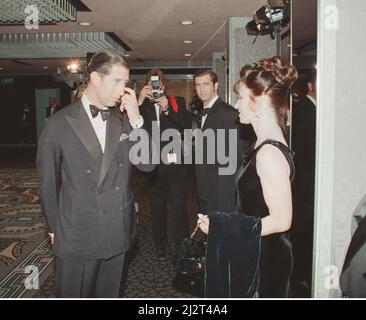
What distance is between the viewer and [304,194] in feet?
7.70

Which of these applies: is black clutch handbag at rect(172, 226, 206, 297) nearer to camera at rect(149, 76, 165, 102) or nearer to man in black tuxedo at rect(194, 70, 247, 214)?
man in black tuxedo at rect(194, 70, 247, 214)

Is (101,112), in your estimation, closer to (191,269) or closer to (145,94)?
(191,269)

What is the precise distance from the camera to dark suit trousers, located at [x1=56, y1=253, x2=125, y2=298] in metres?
2.08

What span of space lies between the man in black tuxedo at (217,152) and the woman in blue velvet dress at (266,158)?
1.77m

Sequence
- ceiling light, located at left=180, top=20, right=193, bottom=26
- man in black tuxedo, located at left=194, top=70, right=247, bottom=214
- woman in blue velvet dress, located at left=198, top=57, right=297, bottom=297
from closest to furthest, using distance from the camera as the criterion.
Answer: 1. woman in blue velvet dress, located at left=198, top=57, right=297, bottom=297
2. man in black tuxedo, located at left=194, top=70, right=247, bottom=214
3. ceiling light, located at left=180, top=20, right=193, bottom=26

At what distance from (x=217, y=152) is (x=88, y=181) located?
76.5 inches

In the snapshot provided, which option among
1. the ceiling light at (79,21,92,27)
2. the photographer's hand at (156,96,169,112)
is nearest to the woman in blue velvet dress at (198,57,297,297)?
the photographer's hand at (156,96,169,112)

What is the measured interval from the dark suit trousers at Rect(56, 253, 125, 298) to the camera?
7.12ft

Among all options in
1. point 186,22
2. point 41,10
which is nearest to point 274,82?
point 41,10

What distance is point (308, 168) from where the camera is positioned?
2303mm

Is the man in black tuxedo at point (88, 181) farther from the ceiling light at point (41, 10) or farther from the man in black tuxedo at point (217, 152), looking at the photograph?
the ceiling light at point (41, 10)

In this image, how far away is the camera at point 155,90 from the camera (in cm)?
403
